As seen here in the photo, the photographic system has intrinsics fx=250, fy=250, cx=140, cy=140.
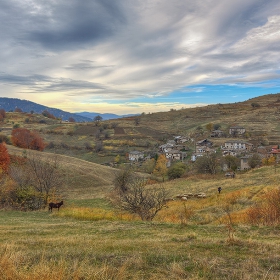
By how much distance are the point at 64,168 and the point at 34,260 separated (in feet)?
155

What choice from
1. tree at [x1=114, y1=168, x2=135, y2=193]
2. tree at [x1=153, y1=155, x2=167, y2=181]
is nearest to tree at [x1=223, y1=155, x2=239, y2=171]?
tree at [x1=153, y1=155, x2=167, y2=181]

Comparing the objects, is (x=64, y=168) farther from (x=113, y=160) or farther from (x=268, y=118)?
(x=268, y=118)

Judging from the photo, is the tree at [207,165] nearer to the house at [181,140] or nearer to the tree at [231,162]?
the tree at [231,162]

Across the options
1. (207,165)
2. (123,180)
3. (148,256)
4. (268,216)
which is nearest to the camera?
(148,256)

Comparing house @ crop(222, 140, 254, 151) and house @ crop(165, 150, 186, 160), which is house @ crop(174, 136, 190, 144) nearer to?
house @ crop(165, 150, 186, 160)

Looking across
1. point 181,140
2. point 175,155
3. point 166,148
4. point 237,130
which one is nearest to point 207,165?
point 175,155

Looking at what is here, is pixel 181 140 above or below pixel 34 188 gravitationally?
above

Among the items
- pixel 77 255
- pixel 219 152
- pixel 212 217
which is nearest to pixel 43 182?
pixel 212 217

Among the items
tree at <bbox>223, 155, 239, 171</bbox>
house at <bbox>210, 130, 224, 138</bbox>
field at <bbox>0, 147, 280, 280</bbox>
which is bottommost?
tree at <bbox>223, 155, 239, 171</bbox>

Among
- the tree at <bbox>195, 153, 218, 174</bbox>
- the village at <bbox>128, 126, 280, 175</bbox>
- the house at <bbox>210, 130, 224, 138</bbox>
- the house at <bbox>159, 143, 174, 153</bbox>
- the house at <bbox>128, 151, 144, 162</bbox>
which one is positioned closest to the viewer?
the tree at <bbox>195, 153, 218, 174</bbox>

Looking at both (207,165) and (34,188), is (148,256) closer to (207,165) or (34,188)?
(34,188)

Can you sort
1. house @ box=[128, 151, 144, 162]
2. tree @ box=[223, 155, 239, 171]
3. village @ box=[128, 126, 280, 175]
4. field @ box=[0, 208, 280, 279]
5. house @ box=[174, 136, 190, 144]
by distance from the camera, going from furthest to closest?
house @ box=[174, 136, 190, 144] < house @ box=[128, 151, 144, 162] < village @ box=[128, 126, 280, 175] < tree @ box=[223, 155, 239, 171] < field @ box=[0, 208, 280, 279]

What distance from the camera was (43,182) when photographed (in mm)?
26641

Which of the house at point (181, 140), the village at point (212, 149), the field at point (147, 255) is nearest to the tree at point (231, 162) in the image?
the village at point (212, 149)
